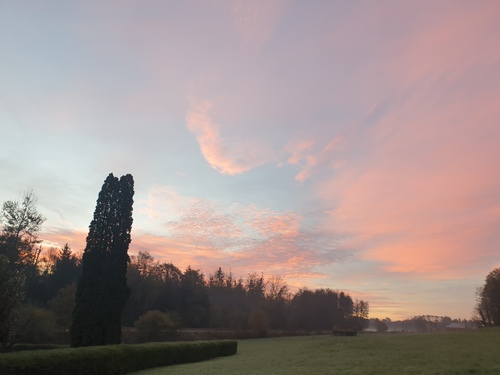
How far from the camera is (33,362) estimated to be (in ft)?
60.3

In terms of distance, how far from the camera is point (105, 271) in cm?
3616

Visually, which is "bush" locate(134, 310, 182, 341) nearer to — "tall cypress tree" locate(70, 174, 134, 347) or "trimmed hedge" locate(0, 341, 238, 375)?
"trimmed hedge" locate(0, 341, 238, 375)

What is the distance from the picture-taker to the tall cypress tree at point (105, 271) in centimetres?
3341

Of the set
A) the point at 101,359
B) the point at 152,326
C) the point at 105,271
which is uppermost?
the point at 105,271

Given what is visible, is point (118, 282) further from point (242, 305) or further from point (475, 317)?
point (475, 317)

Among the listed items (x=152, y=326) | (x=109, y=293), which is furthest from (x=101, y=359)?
(x=152, y=326)

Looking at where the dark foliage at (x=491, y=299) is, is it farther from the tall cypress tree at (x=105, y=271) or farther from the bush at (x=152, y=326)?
the tall cypress tree at (x=105, y=271)

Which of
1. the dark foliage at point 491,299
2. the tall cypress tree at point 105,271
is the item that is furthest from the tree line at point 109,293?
the dark foliage at point 491,299

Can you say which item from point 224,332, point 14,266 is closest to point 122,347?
point 14,266

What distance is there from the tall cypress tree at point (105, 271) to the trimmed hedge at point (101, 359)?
5.95 metres

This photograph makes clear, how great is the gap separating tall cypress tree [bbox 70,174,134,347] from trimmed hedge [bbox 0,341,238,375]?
19.5ft

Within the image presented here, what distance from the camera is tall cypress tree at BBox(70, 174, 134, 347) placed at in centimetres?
3341

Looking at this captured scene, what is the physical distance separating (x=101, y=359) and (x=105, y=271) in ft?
45.5

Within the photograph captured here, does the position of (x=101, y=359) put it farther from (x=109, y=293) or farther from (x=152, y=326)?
(x=152, y=326)
